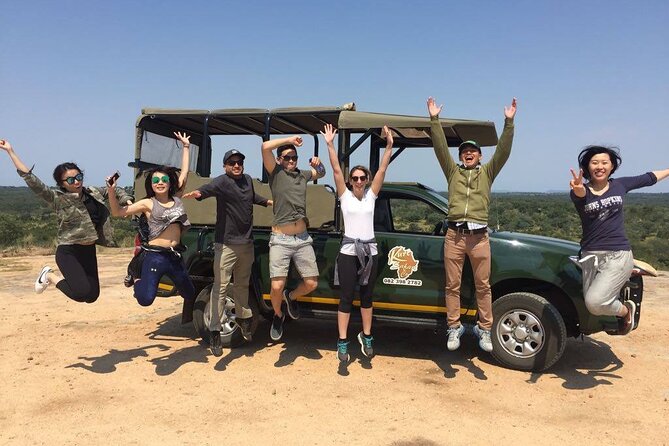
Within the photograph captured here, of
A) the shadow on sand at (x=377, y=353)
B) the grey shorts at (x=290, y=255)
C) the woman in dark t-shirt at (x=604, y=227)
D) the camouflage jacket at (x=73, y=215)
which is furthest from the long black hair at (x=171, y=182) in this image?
the woman in dark t-shirt at (x=604, y=227)

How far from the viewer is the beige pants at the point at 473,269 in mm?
4914

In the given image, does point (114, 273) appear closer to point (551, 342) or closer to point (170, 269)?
point (170, 269)

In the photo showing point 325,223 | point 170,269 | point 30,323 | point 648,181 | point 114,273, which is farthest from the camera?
point 114,273

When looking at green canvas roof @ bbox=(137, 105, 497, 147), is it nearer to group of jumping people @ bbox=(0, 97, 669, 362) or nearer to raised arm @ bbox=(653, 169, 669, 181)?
group of jumping people @ bbox=(0, 97, 669, 362)

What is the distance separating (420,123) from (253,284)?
2.50m

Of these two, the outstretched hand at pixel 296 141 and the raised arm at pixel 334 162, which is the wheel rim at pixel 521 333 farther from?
the outstretched hand at pixel 296 141

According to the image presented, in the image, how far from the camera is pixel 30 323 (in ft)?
23.4

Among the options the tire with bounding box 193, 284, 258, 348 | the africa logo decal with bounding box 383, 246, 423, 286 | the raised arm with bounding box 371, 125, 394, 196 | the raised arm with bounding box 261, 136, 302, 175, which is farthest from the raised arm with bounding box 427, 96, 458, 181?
the tire with bounding box 193, 284, 258, 348

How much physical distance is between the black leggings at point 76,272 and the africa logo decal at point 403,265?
9.72ft

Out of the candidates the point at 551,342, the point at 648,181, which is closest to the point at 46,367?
the point at 551,342

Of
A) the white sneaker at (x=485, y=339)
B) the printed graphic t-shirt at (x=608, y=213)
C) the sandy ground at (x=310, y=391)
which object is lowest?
the sandy ground at (x=310, y=391)

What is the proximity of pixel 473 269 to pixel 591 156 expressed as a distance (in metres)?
1.48

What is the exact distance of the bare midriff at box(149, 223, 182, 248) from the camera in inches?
203

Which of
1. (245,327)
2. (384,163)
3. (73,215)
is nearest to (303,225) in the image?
(384,163)
